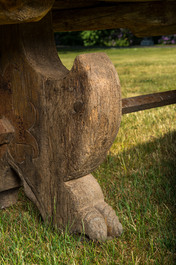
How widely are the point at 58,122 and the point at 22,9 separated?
1.78ft

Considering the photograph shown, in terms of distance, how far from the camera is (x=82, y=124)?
136cm

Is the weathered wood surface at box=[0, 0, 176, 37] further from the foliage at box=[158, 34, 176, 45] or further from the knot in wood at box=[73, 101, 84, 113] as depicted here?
the foliage at box=[158, 34, 176, 45]

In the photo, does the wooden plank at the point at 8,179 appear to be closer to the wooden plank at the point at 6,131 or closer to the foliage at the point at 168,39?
the wooden plank at the point at 6,131

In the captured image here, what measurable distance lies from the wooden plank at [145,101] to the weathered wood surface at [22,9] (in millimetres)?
1273

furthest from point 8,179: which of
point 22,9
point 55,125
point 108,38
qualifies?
point 108,38

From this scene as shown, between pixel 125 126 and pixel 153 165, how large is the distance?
3.46 ft

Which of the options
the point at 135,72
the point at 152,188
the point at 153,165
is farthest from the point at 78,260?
the point at 135,72

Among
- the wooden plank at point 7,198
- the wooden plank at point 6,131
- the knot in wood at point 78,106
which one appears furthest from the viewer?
the wooden plank at point 7,198

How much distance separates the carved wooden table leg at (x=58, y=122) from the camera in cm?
135

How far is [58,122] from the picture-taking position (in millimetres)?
1450

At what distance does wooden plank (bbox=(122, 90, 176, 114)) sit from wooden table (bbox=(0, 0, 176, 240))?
771 mm

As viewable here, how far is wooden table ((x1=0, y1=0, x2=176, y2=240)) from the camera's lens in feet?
4.45

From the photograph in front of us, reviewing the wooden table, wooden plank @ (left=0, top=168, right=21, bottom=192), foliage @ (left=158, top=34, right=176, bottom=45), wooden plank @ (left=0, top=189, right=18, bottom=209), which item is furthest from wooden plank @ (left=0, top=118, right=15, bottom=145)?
foliage @ (left=158, top=34, right=176, bottom=45)

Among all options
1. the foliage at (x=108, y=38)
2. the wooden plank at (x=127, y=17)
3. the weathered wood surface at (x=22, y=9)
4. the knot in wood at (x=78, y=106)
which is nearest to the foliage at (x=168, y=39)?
the foliage at (x=108, y=38)
